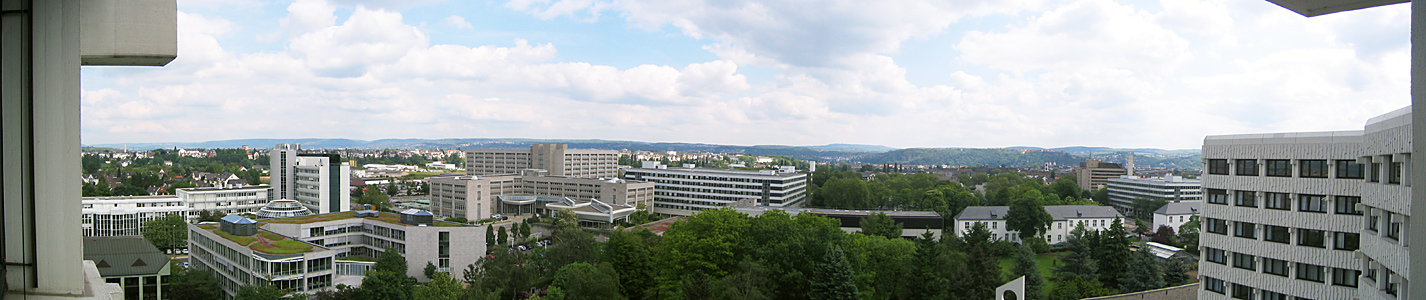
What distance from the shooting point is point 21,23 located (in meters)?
1.64

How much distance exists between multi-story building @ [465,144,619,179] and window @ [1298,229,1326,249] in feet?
236

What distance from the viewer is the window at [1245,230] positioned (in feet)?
44.4

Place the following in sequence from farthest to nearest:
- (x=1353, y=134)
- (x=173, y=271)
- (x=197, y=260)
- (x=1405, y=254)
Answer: (x=197, y=260)
(x=173, y=271)
(x=1353, y=134)
(x=1405, y=254)

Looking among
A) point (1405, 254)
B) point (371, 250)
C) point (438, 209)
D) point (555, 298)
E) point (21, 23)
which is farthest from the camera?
point (438, 209)

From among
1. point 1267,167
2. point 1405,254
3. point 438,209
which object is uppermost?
point 1267,167

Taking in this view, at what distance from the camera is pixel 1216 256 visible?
47.1 ft

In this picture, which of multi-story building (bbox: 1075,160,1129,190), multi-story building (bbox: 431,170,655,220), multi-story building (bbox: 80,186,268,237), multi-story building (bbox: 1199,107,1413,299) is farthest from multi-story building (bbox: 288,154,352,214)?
multi-story building (bbox: 1075,160,1129,190)

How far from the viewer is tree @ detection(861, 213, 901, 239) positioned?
36656mm

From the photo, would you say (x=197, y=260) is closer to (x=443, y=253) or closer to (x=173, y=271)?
(x=173, y=271)

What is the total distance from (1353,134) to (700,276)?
48.7ft

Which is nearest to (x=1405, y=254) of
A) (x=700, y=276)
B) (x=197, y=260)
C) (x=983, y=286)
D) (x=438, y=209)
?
(x=983, y=286)

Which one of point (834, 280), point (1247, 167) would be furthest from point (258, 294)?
point (1247, 167)

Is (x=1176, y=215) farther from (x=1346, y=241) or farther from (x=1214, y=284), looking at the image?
(x=1346, y=241)

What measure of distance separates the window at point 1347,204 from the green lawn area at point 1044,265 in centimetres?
1635
